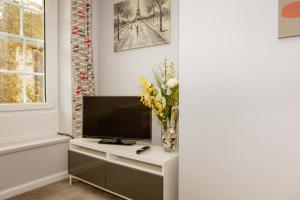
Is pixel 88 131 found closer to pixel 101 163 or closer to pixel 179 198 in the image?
pixel 101 163

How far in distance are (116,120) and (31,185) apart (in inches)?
49.2

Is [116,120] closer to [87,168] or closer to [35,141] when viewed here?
[87,168]

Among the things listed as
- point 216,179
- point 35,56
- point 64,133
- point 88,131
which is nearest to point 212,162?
point 216,179

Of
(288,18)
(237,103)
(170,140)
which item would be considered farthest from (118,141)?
(288,18)

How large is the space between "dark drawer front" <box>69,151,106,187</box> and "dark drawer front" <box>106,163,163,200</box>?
11 centimetres

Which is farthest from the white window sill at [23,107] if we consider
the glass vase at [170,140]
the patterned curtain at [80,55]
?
the glass vase at [170,140]

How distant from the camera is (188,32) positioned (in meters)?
1.66

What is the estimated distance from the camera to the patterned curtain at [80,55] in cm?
272

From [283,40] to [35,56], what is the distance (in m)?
2.65

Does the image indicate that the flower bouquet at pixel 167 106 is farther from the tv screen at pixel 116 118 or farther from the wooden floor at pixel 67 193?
the wooden floor at pixel 67 193

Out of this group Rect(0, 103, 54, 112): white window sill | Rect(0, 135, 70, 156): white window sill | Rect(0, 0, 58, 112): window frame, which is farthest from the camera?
Rect(0, 0, 58, 112): window frame

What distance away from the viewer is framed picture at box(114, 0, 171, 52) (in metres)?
2.36

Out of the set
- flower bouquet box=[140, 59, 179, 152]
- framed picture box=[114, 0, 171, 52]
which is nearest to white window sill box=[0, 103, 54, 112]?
framed picture box=[114, 0, 171, 52]

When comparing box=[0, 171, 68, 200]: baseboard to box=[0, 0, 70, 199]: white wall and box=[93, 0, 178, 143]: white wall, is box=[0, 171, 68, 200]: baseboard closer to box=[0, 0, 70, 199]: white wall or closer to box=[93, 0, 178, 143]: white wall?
box=[0, 0, 70, 199]: white wall
